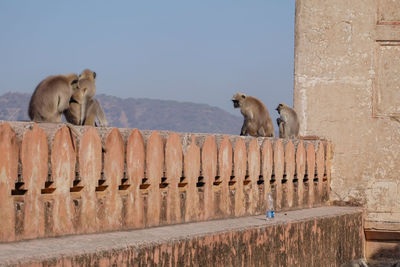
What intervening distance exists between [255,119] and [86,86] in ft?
13.5

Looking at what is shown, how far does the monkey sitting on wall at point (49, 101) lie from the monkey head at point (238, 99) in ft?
17.1

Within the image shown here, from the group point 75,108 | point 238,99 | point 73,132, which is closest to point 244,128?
point 238,99

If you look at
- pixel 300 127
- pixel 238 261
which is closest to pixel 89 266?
pixel 238 261

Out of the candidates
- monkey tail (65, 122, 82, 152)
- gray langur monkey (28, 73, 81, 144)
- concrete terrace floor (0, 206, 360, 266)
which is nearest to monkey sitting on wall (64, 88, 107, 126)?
gray langur monkey (28, 73, 81, 144)

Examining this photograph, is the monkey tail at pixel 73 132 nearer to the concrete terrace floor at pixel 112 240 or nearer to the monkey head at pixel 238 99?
the concrete terrace floor at pixel 112 240

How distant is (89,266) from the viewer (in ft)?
15.2

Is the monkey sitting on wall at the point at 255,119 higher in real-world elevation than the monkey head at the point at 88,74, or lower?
lower

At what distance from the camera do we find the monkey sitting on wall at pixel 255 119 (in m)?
11.1

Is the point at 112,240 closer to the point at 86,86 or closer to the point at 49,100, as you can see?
the point at 49,100

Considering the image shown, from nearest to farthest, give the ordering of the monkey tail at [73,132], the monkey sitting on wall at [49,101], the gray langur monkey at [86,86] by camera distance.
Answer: the monkey tail at [73,132], the monkey sitting on wall at [49,101], the gray langur monkey at [86,86]

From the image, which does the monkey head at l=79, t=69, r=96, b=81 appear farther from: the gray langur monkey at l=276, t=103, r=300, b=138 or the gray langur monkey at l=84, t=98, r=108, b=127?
the gray langur monkey at l=276, t=103, r=300, b=138

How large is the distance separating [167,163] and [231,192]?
4.41 feet

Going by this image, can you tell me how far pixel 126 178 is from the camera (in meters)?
5.94

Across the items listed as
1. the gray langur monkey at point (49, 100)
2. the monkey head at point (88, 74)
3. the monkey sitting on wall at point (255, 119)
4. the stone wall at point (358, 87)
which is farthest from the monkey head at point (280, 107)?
the gray langur monkey at point (49, 100)
